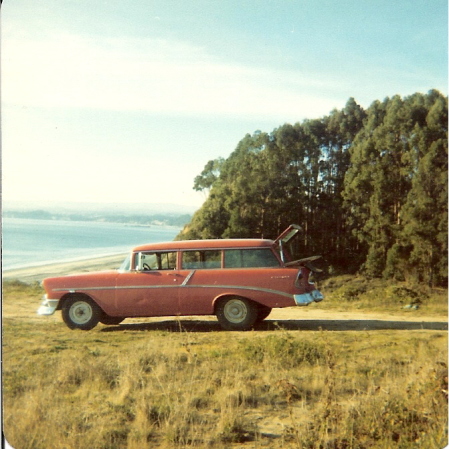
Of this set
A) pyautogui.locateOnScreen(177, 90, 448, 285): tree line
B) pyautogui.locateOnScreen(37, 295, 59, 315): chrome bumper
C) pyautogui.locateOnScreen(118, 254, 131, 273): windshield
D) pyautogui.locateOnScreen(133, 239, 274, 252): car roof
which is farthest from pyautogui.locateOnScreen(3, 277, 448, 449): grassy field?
pyautogui.locateOnScreen(133, 239, 274, 252): car roof

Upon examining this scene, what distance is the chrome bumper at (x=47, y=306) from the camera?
13.4 ft

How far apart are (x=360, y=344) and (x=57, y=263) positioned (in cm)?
248

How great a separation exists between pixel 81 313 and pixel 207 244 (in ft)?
3.81

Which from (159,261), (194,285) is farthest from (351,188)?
(159,261)

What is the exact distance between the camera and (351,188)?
377 cm

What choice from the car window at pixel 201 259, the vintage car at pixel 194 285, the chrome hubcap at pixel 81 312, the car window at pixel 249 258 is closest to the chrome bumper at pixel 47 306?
the vintage car at pixel 194 285

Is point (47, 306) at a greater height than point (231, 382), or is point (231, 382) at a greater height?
point (47, 306)

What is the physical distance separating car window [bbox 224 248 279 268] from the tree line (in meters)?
0.13

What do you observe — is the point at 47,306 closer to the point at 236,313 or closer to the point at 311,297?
the point at 236,313

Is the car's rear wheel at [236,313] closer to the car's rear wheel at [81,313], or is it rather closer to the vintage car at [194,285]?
the vintage car at [194,285]

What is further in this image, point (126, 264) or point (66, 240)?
point (66, 240)

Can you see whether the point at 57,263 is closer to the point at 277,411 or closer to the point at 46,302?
the point at 46,302

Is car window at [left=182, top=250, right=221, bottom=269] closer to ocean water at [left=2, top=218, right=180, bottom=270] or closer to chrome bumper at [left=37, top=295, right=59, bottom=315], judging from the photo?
ocean water at [left=2, top=218, right=180, bottom=270]

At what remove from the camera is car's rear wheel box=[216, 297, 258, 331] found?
397 cm
